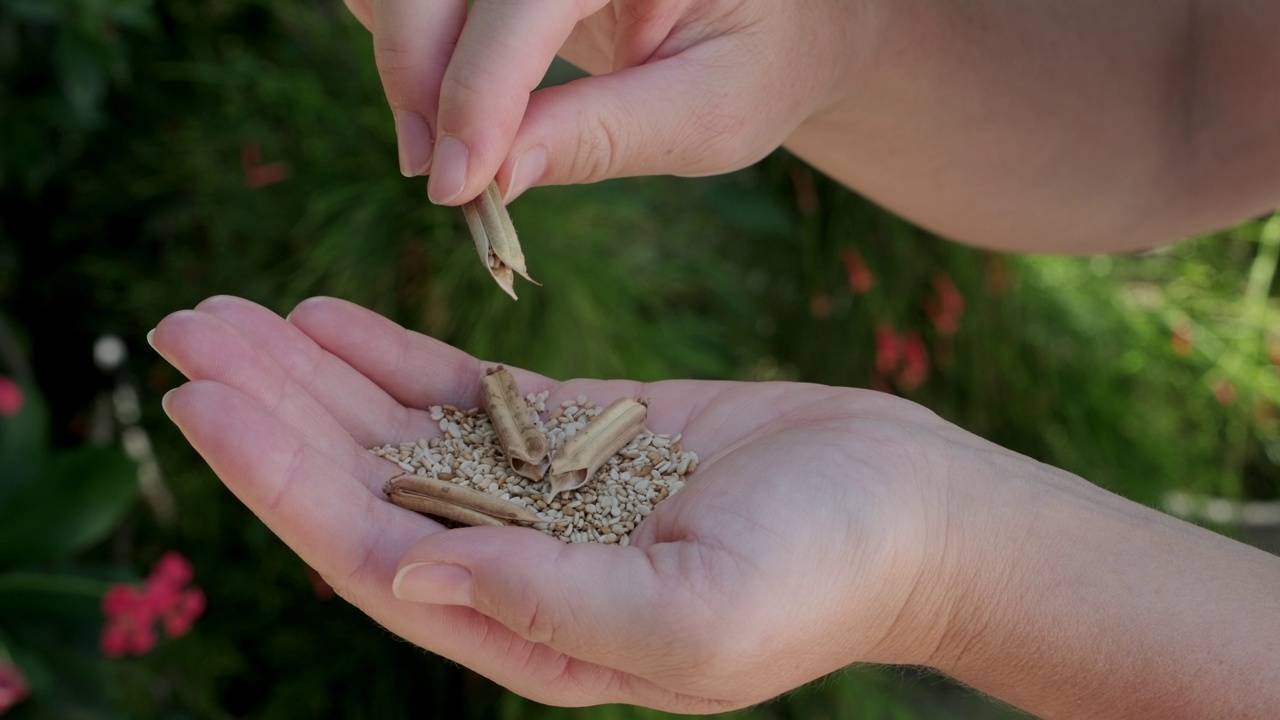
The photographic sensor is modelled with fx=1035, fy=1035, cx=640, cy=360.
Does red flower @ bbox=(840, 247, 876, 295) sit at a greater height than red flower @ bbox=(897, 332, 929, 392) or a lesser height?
greater

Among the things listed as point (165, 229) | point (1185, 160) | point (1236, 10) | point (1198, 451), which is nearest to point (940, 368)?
point (1198, 451)

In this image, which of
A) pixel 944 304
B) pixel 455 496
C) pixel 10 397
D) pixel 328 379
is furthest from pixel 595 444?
pixel 944 304

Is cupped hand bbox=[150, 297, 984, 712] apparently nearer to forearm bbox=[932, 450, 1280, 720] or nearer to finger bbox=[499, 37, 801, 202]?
forearm bbox=[932, 450, 1280, 720]

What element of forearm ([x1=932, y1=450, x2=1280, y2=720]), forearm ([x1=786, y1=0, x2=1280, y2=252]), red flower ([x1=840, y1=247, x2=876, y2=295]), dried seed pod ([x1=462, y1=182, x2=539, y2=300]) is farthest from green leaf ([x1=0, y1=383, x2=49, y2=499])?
red flower ([x1=840, y1=247, x2=876, y2=295])

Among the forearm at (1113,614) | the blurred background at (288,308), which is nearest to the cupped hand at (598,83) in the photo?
the forearm at (1113,614)

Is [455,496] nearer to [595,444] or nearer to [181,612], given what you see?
[595,444]

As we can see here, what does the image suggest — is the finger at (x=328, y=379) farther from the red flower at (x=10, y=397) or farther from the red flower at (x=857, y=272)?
the red flower at (x=857, y=272)
